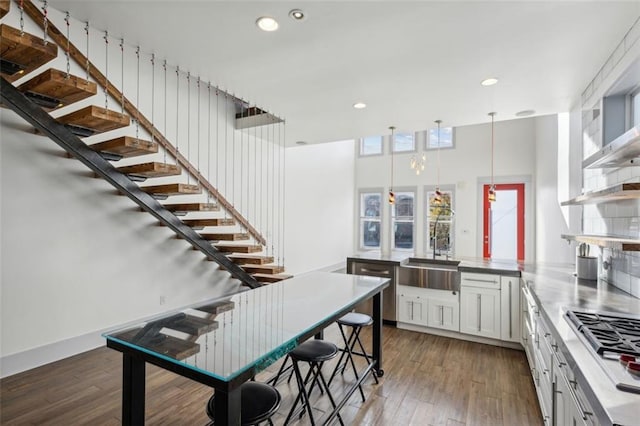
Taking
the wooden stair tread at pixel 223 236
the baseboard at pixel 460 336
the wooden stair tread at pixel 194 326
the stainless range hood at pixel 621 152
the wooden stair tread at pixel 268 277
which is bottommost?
the baseboard at pixel 460 336

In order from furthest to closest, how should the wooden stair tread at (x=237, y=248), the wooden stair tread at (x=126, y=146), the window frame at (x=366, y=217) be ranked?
the window frame at (x=366, y=217), the wooden stair tread at (x=237, y=248), the wooden stair tread at (x=126, y=146)

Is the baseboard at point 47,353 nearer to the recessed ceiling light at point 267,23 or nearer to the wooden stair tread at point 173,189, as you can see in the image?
the wooden stair tread at point 173,189

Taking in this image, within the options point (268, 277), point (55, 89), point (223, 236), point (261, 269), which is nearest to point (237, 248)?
point (223, 236)

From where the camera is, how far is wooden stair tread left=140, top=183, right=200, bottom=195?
3138 millimetres

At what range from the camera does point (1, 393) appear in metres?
2.54

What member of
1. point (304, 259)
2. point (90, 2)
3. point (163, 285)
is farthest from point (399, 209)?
point (90, 2)

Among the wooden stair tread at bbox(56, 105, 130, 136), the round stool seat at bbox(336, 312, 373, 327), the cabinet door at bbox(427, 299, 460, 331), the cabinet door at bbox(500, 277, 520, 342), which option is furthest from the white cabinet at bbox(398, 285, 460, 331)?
the wooden stair tread at bbox(56, 105, 130, 136)

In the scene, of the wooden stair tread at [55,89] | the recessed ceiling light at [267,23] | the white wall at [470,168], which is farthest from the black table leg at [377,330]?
the white wall at [470,168]

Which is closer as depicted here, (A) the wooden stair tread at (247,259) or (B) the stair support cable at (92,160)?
(B) the stair support cable at (92,160)

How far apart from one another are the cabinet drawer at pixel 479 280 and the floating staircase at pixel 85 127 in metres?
2.67

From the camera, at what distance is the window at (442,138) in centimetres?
761

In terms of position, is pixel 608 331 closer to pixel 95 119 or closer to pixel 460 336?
pixel 460 336

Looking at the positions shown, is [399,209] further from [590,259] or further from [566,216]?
[590,259]

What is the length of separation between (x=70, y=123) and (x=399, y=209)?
23.2 ft
